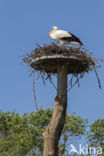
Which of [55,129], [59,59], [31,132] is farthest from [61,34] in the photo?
[31,132]

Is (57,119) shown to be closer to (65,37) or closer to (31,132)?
(65,37)

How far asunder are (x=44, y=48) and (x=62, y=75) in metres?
1.11

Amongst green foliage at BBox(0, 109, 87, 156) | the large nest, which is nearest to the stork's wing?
the large nest

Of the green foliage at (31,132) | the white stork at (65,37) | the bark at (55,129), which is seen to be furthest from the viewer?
the green foliage at (31,132)

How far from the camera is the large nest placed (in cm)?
1096

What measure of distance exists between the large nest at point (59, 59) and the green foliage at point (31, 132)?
15.4 meters

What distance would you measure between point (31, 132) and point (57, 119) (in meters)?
16.5

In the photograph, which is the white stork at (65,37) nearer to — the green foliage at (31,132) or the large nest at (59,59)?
the large nest at (59,59)

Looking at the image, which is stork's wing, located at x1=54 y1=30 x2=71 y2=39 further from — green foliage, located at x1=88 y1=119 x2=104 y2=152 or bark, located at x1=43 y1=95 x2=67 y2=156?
green foliage, located at x1=88 y1=119 x2=104 y2=152

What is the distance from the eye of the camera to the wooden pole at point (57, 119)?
34.6 feet

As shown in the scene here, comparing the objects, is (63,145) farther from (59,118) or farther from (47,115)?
(59,118)

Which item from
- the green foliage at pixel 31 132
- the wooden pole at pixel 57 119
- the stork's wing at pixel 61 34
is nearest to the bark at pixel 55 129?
the wooden pole at pixel 57 119

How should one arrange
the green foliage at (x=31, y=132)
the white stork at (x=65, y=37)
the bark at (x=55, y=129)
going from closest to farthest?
the bark at (x=55, y=129), the white stork at (x=65, y=37), the green foliage at (x=31, y=132)

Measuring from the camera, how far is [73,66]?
1162 centimetres
